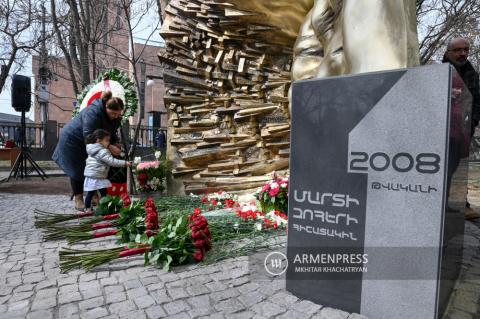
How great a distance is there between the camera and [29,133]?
17.0 meters

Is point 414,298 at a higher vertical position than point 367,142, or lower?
lower

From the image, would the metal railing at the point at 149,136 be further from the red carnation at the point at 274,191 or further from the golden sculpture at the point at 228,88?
the red carnation at the point at 274,191

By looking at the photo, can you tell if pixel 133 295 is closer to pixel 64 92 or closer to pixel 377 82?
pixel 377 82

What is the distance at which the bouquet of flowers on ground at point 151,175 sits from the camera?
238 inches

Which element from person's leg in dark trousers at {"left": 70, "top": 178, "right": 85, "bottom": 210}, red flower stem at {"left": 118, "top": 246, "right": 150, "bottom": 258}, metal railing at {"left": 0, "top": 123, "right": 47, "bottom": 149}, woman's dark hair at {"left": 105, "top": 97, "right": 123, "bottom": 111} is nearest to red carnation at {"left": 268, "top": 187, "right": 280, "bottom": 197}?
red flower stem at {"left": 118, "top": 246, "right": 150, "bottom": 258}

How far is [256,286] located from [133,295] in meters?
0.77

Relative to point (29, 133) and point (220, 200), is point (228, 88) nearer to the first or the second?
point (220, 200)

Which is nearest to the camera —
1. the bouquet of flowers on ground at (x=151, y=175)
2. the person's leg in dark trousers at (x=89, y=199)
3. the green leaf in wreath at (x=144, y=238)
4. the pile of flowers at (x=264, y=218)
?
the green leaf in wreath at (x=144, y=238)

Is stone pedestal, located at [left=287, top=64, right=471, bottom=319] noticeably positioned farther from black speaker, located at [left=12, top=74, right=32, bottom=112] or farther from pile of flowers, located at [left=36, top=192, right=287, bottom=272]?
black speaker, located at [left=12, top=74, right=32, bottom=112]

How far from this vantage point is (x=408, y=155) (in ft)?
6.20

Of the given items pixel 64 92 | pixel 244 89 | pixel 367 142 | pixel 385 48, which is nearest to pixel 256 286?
pixel 367 142

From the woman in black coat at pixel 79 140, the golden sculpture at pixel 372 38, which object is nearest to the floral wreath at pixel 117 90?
the woman in black coat at pixel 79 140

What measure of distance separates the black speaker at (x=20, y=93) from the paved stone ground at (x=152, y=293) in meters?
8.31

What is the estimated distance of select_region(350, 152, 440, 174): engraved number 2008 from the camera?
182 cm
